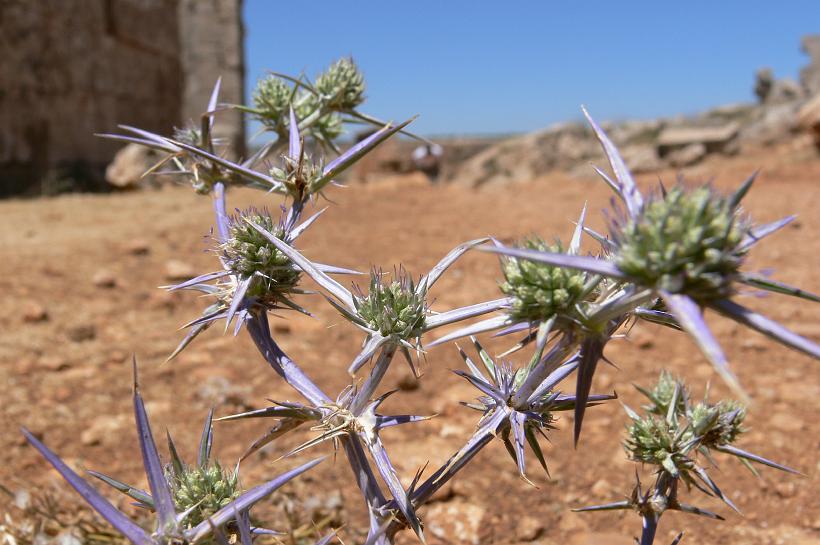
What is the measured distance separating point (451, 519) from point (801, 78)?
24.8 metres

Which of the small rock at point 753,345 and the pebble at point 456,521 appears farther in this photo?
the small rock at point 753,345

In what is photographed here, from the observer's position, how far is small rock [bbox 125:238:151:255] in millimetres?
4949

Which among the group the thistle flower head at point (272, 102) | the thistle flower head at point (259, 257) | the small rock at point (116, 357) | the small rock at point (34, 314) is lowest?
the small rock at point (116, 357)

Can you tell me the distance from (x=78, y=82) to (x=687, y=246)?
9.48 meters

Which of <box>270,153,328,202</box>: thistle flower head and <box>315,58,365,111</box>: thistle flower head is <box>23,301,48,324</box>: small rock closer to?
<box>315,58,365,111</box>: thistle flower head

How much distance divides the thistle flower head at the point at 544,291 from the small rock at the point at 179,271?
3.58 m

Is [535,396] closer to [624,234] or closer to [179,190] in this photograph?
[624,234]

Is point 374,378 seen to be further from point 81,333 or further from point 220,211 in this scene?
point 81,333

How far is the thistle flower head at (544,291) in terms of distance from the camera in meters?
0.91

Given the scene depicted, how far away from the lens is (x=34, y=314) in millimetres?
3621

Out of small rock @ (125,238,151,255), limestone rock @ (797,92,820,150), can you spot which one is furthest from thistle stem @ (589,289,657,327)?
limestone rock @ (797,92,820,150)

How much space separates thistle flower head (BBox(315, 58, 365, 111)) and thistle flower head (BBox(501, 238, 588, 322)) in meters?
→ 0.92

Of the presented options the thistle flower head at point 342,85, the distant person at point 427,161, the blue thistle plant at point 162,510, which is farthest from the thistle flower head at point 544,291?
the distant person at point 427,161

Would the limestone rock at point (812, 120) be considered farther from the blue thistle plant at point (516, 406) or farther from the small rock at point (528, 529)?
the blue thistle plant at point (516, 406)
